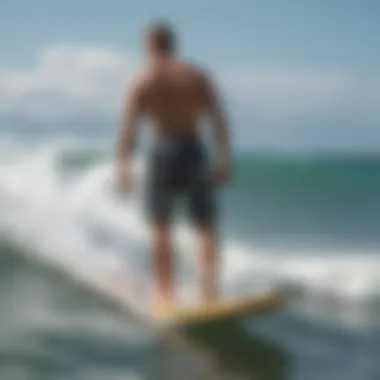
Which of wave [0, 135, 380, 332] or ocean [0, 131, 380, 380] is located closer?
ocean [0, 131, 380, 380]

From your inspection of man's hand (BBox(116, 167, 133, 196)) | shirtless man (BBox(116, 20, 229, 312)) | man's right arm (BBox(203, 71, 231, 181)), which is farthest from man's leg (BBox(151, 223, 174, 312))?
man's right arm (BBox(203, 71, 231, 181))

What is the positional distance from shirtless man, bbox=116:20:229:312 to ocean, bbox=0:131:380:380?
0.06 m

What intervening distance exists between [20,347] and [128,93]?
718 millimetres

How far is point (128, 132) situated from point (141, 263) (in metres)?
0.50

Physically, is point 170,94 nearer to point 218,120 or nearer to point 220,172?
point 218,120

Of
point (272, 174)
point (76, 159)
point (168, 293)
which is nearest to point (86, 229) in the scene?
A: point (76, 159)

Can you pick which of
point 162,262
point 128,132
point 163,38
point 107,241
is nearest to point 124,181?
point 128,132

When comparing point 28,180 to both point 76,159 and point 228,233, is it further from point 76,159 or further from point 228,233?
point 228,233

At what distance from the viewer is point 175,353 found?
7.79ft

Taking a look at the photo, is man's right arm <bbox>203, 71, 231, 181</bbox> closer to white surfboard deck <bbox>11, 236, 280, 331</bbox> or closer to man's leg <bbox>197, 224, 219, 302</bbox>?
man's leg <bbox>197, 224, 219, 302</bbox>

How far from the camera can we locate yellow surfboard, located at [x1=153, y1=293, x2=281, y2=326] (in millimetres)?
2445

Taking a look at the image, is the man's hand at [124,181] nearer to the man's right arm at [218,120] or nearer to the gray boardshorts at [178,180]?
the gray boardshorts at [178,180]

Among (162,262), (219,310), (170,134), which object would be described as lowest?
(219,310)

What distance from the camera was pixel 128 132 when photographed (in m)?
2.52
